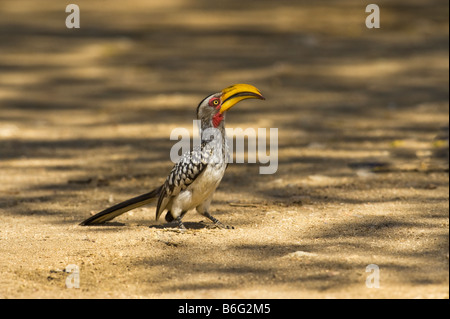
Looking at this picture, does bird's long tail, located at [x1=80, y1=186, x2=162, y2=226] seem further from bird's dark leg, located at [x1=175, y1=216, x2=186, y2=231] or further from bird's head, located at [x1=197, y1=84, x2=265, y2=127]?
bird's head, located at [x1=197, y1=84, x2=265, y2=127]

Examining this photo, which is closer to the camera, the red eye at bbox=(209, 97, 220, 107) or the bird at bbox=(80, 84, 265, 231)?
the bird at bbox=(80, 84, 265, 231)

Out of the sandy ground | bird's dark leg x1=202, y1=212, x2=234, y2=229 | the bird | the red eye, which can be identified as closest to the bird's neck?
the bird

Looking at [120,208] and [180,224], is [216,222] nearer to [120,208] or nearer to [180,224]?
[180,224]

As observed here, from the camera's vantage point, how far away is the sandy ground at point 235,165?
4.95 metres

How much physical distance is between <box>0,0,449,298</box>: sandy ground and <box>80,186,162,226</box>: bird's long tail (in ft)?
0.41

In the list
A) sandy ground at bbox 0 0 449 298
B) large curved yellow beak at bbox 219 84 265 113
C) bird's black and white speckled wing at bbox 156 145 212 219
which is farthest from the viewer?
large curved yellow beak at bbox 219 84 265 113

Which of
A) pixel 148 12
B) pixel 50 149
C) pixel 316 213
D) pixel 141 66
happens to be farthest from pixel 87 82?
pixel 316 213

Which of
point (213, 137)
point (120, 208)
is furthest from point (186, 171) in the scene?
point (120, 208)

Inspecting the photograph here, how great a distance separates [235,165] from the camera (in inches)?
341

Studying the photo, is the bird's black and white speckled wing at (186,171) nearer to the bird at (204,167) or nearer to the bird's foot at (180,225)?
the bird at (204,167)

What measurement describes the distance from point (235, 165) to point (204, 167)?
113 inches

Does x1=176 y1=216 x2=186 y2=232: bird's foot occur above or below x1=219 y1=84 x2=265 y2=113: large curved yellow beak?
below

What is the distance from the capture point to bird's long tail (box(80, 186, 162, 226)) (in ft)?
20.3

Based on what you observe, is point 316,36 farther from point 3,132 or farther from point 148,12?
point 3,132
